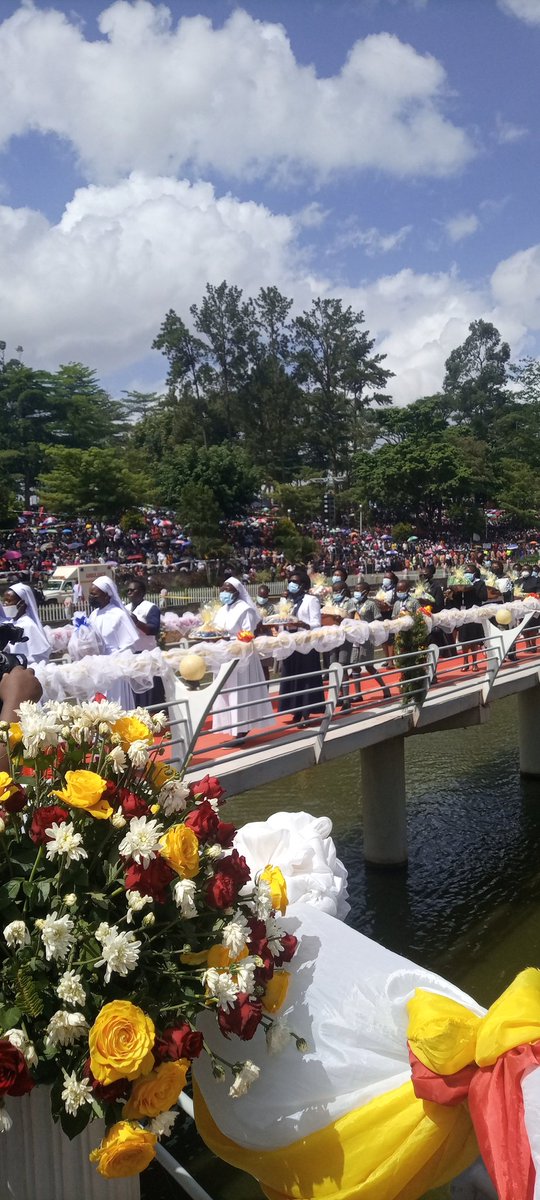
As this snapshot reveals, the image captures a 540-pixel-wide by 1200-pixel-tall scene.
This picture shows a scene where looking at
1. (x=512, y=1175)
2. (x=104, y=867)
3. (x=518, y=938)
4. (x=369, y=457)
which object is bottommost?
(x=518, y=938)

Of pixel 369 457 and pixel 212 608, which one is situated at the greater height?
pixel 369 457

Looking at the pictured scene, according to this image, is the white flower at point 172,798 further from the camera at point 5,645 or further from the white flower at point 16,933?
the camera at point 5,645

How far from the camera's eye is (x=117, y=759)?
9.34ft

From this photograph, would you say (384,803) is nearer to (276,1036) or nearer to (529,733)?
(529,733)

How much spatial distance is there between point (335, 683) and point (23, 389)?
44577 millimetres

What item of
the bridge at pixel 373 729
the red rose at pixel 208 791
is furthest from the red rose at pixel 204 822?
the bridge at pixel 373 729

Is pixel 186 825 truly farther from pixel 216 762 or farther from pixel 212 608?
pixel 212 608

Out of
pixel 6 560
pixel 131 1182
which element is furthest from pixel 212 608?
pixel 6 560

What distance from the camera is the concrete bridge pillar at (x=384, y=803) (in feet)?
37.7

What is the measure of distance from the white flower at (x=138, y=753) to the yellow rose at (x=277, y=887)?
21.2 inches

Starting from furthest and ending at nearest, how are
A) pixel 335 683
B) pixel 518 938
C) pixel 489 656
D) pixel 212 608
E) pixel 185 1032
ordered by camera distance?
1. pixel 489 656
2. pixel 212 608
3. pixel 518 938
4. pixel 335 683
5. pixel 185 1032

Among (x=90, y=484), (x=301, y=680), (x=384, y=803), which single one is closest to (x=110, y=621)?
(x=301, y=680)

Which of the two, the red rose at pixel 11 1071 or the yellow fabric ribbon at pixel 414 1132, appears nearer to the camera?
the red rose at pixel 11 1071

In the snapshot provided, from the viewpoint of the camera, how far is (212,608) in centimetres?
1070
